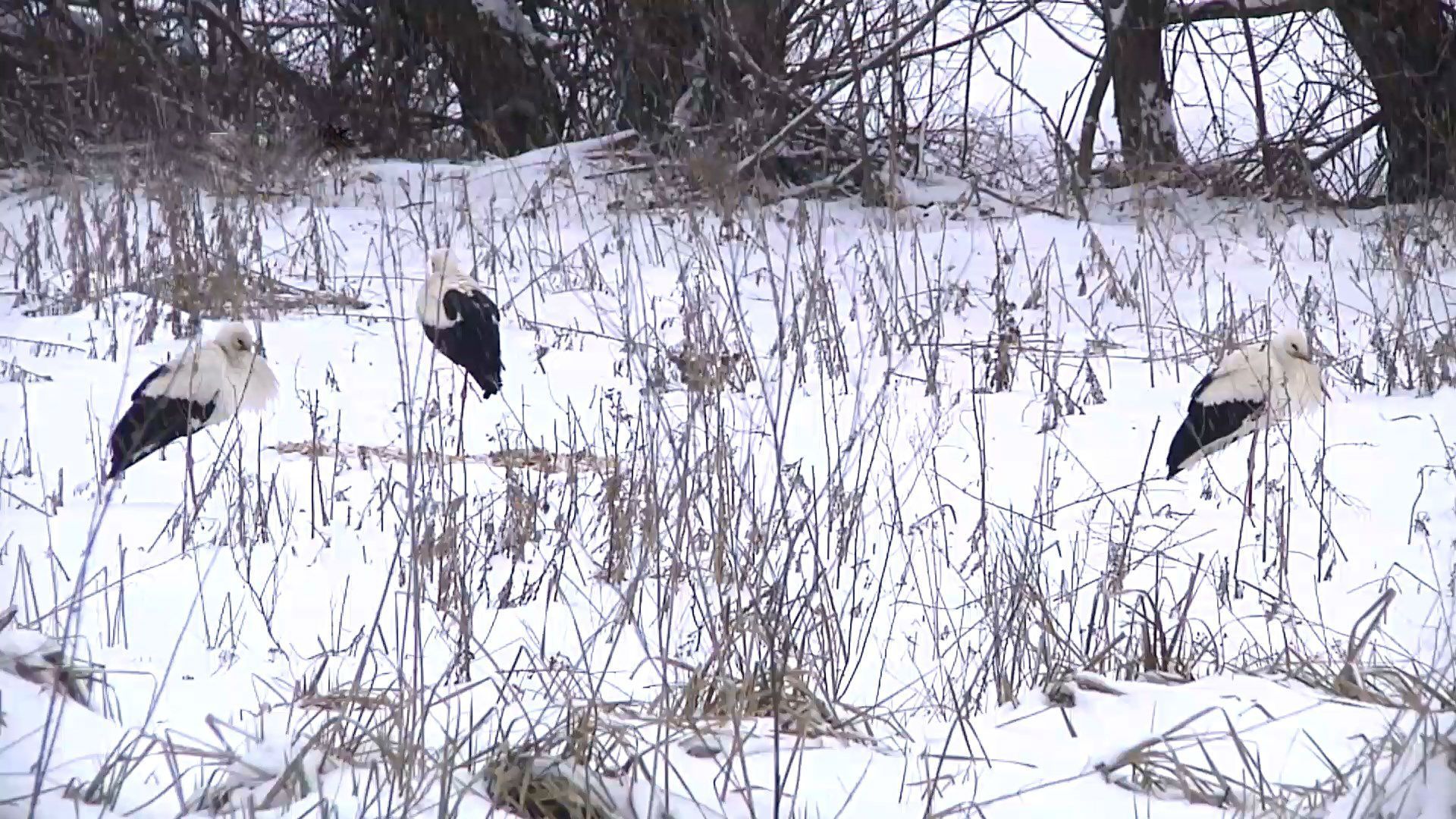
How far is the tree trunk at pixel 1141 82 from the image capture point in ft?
28.1

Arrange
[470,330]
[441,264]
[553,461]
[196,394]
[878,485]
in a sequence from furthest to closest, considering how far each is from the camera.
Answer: [441,264], [470,330], [196,394], [553,461], [878,485]

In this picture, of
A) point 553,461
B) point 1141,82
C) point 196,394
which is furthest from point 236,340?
point 1141,82

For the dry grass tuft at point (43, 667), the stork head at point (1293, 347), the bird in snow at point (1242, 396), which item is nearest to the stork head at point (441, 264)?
the bird in snow at point (1242, 396)

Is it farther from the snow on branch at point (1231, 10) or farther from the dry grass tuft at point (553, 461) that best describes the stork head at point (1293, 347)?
the snow on branch at point (1231, 10)

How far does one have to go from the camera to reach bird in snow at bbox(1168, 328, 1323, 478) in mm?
4426

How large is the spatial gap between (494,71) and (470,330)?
15.6 feet

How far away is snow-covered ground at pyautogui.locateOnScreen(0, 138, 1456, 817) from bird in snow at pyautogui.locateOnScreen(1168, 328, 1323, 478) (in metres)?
0.11

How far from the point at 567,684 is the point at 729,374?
9.01 feet

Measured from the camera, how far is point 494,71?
9.73 m

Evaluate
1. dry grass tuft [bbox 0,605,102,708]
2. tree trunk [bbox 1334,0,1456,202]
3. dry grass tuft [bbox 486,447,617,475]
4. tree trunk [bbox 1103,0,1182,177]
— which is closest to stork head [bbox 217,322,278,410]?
dry grass tuft [bbox 486,447,617,475]

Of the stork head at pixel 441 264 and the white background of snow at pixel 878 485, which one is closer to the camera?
the white background of snow at pixel 878 485

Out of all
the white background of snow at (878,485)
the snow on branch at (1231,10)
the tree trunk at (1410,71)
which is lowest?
the white background of snow at (878,485)

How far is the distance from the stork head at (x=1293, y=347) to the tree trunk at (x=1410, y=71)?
12.4 ft

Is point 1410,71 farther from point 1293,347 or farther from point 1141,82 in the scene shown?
point 1293,347
